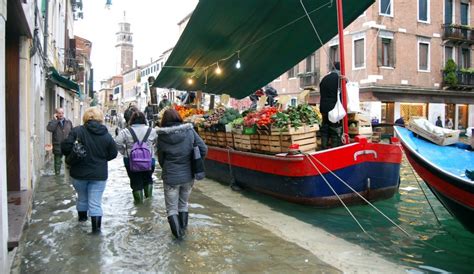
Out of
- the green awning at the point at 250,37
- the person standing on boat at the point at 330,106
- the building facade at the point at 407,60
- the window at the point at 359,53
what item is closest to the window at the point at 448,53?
the building facade at the point at 407,60

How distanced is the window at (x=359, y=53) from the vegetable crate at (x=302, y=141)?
837 inches

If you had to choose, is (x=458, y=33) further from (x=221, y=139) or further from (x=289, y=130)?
(x=289, y=130)

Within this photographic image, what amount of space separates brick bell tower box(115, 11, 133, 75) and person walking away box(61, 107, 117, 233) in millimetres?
126209

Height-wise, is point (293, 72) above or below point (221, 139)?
above

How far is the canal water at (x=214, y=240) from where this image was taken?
466cm

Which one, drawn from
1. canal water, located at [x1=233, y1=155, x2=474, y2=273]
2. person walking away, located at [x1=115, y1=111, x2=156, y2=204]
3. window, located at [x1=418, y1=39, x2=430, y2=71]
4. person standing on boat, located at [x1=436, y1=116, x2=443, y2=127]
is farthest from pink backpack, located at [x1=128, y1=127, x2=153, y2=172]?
window, located at [x1=418, y1=39, x2=430, y2=71]

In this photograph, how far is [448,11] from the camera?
1233 inches

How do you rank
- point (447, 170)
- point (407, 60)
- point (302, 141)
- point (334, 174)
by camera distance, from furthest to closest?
point (407, 60), point (302, 141), point (334, 174), point (447, 170)

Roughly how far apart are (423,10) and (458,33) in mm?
3279

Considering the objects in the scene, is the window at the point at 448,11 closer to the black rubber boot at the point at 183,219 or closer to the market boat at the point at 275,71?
the market boat at the point at 275,71

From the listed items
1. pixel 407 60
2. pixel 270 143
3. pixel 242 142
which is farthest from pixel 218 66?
pixel 407 60

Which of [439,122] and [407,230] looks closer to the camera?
[407,230]

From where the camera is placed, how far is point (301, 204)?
779 cm

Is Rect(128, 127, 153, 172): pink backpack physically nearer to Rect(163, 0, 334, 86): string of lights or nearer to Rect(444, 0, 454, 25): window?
Rect(163, 0, 334, 86): string of lights
